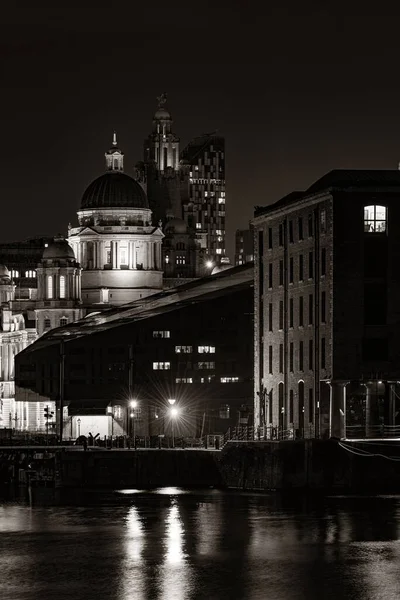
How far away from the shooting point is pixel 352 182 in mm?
134375

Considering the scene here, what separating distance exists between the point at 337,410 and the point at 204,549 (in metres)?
31.6

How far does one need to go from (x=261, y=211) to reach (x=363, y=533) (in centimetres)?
5180

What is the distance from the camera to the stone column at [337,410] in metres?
132

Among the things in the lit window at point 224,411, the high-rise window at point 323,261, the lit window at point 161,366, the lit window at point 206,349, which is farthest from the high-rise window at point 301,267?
the lit window at point 161,366

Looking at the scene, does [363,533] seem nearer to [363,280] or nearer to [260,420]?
[363,280]

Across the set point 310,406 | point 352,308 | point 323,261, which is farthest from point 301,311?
point 352,308

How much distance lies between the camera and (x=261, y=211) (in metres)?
156

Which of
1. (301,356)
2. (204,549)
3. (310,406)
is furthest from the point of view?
(301,356)

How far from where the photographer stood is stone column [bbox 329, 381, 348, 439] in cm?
13188

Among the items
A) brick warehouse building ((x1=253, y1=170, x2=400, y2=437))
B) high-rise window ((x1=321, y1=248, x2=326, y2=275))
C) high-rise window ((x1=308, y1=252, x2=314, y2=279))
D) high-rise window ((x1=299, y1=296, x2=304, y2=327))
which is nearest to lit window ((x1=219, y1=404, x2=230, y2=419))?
high-rise window ((x1=299, y1=296, x2=304, y2=327))

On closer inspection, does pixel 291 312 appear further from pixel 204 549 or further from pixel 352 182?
pixel 204 549

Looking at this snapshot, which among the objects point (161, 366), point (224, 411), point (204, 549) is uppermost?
point (161, 366)

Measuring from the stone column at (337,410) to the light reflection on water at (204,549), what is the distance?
279 inches

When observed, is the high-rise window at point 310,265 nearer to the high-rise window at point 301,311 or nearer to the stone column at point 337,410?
the high-rise window at point 301,311
